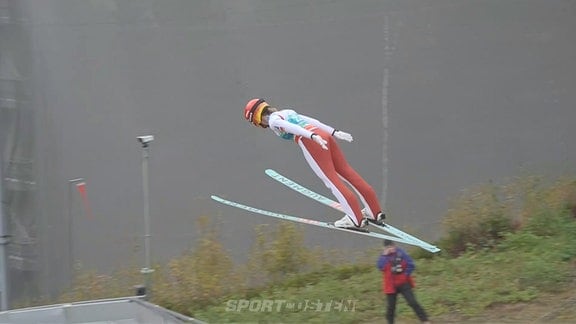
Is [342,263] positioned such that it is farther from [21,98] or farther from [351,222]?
[21,98]

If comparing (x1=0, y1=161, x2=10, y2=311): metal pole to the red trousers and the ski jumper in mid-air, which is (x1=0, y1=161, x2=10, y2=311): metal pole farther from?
the red trousers

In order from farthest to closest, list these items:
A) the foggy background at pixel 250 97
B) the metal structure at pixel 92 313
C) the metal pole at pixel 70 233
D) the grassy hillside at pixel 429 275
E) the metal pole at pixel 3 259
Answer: the metal pole at pixel 70 233
the foggy background at pixel 250 97
the metal pole at pixel 3 259
the grassy hillside at pixel 429 275
the metal structure at pixel 92 313

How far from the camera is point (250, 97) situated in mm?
13453

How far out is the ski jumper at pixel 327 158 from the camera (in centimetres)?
941

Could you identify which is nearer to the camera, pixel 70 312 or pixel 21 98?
pixel 70 312

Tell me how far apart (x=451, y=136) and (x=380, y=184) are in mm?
1260

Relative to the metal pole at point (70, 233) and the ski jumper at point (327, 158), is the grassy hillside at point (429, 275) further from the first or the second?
the ski jumper at point (327, 158)

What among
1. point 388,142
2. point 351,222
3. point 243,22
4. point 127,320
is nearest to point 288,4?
point 243,22

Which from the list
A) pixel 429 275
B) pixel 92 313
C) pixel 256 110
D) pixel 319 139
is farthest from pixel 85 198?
pixel 319 139

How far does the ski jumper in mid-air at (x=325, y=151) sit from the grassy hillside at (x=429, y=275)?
131 cm

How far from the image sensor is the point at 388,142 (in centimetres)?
1369

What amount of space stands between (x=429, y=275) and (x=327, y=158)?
2802 millimetres

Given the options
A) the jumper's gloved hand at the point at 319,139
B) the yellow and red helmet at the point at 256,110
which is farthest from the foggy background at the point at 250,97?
the jumper's gloved hand at the point at 319,139

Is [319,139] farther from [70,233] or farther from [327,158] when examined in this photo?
[70,233]
